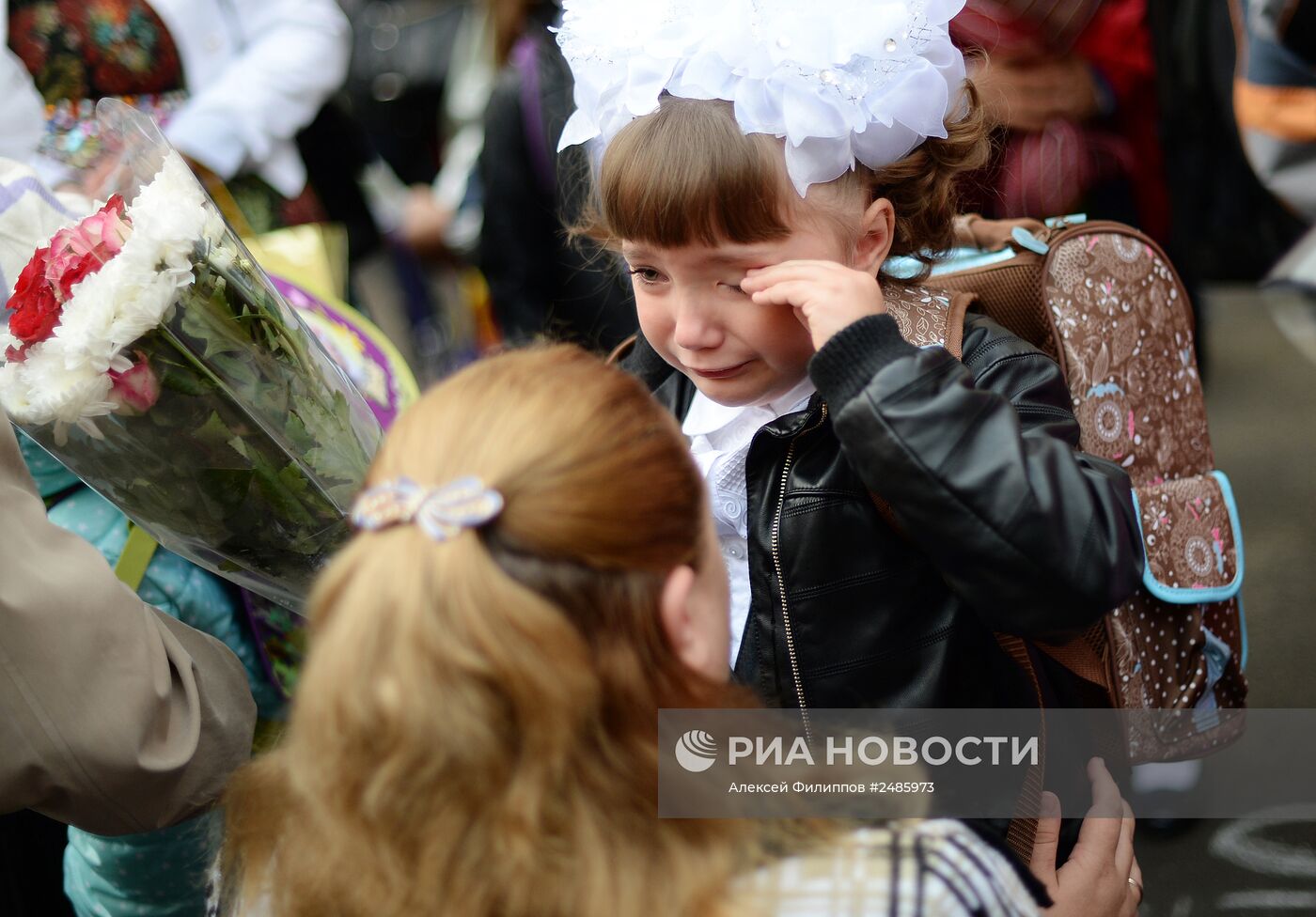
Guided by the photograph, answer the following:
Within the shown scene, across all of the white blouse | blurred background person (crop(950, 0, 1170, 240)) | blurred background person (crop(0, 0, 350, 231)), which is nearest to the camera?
the white blouse

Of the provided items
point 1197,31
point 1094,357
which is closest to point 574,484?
point 1094,357

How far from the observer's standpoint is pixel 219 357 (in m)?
1.56

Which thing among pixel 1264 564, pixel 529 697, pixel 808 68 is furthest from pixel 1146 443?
pixel 1264 564

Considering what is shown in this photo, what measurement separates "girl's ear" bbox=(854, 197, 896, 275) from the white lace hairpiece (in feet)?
0.21

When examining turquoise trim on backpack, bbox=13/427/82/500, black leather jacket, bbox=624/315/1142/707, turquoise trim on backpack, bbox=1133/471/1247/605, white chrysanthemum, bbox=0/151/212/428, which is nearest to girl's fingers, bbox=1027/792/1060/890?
black leather jacket, bbox=624/315/1142/707

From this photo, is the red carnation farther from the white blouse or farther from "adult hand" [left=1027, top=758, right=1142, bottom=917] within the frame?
"adult hand" [left=1027, top=758, right=1142, bottom=917]

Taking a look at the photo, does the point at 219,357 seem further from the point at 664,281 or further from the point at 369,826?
the point at 369,826

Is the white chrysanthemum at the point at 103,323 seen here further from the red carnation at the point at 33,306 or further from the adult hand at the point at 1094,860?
the adult hand at the point at 1094,860

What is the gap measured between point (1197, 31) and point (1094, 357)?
11.4 ft

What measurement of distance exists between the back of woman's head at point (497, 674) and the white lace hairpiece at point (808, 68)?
54 centimetres

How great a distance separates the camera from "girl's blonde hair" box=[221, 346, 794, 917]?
3.33ft

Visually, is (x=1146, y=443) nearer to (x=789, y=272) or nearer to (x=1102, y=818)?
(x=1102, y=818)

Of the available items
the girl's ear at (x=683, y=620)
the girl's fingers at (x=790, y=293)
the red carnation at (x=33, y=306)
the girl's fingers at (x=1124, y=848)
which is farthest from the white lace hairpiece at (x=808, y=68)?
the girl's fingers at (x=1124, y=848)

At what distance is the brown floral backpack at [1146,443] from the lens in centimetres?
176
